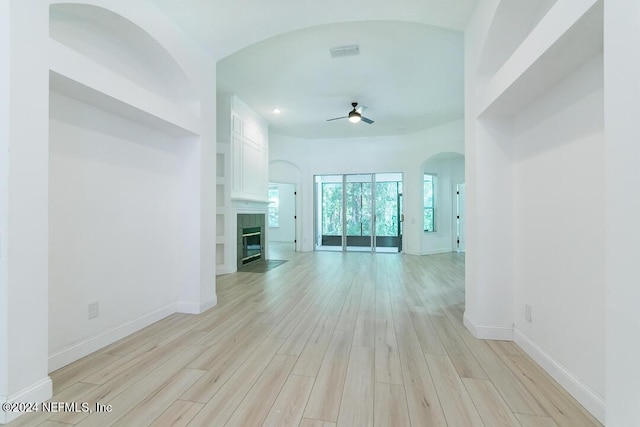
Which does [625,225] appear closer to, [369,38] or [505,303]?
[505,303]

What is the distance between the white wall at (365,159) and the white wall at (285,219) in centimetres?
369

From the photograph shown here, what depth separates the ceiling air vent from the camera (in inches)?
144

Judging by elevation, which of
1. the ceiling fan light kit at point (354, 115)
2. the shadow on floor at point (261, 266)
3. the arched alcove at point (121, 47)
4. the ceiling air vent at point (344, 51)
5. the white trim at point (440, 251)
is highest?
the ceiling air vent at point (344, 51)

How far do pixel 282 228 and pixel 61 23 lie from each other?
33.8 feet

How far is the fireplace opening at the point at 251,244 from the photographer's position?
231 inches

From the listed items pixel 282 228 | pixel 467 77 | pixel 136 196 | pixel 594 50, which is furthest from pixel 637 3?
pixel 282 228

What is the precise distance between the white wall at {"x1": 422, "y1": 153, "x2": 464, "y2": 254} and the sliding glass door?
1.05 m

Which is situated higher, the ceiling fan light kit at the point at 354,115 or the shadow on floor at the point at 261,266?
the ceiling fan light kit at the point at 354,115

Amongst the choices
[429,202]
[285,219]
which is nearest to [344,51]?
[429,202]

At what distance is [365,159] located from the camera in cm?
817

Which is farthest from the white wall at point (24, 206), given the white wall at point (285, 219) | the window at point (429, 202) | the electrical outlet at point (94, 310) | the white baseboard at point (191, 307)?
the white wall at point (285, 219)

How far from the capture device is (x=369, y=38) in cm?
348

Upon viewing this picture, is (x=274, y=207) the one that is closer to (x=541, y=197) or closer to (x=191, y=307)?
(x=191, y=307)

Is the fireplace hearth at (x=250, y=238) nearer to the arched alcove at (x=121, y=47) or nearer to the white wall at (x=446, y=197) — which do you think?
the arched alcove at (x=121, y=47)
